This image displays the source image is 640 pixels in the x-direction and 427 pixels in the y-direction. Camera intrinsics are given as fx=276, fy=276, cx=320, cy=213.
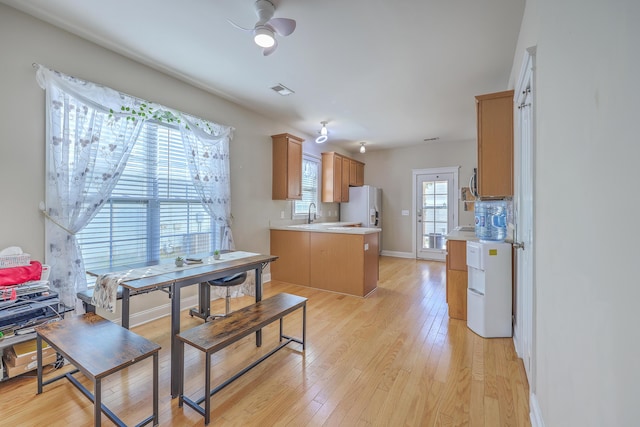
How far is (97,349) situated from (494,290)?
3.05 metres

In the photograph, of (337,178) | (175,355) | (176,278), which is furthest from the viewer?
(337,178)

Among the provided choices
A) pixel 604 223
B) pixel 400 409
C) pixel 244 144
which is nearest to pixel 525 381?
pixel 400 409

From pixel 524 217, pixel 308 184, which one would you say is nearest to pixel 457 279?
pixel 524 217

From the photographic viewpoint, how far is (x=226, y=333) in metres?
1.79

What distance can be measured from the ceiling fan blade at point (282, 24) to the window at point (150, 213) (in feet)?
6.01

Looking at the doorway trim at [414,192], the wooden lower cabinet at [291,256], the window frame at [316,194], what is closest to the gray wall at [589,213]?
the wooden lower cabinet at [291,256]

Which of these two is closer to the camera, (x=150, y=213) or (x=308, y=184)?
(x=150, y=213)

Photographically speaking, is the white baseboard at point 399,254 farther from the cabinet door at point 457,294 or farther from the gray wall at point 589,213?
the gray wall at point 589,213

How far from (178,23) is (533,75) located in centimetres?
263

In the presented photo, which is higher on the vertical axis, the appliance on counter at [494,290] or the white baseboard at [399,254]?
the appliance on counter at [494,290]

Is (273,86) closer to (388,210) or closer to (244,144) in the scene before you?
(244,144)

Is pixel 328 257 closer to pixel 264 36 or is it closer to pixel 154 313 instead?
pixel 154 313

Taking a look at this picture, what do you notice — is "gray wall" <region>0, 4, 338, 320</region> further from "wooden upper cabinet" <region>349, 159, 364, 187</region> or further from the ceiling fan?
"wooden upper cabinet" <region>349, 159, 364, 187</region>

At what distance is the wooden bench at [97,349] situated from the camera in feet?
4.39
